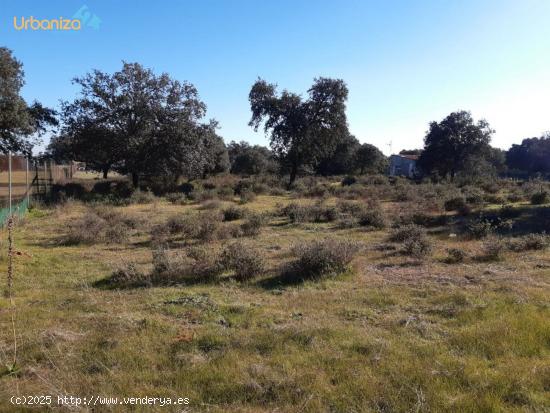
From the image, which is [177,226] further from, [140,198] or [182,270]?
[140,198]

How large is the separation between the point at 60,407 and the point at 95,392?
0.28 metres

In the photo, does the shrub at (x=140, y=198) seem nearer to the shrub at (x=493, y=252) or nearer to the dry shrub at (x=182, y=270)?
the dry shrub at (x=182, y=270)

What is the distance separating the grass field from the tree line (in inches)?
351

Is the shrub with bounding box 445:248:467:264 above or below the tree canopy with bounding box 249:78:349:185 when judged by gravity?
below

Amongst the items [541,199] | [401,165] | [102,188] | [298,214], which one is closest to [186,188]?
[102,188]

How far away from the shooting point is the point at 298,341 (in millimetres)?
4715

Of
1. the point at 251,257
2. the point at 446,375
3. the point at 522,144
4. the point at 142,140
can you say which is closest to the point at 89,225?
the point at 251,257

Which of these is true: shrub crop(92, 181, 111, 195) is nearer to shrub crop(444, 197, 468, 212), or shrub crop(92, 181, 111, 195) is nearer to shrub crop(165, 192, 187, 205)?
shrub crop(165, 192, 187, 205)

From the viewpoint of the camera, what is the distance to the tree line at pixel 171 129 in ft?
91.5

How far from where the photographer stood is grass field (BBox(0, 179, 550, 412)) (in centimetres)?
368

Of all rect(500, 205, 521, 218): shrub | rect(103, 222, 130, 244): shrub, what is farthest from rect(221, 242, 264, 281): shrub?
rect(500, 205, 521, 218): shrub

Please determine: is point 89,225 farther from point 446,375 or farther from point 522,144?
point 522,144

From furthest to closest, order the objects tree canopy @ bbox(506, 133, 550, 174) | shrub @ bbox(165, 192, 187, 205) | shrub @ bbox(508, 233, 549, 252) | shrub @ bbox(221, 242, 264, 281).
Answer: tree canopy @ bbox(506, 133, 550, 174)
shrub @ bbox(165, 192, 187, 205)
shrub @ bbox(508, 233, 549, 252)
shrub @ bbox(221, 242, 264, 281)

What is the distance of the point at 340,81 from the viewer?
38281 millimetres
